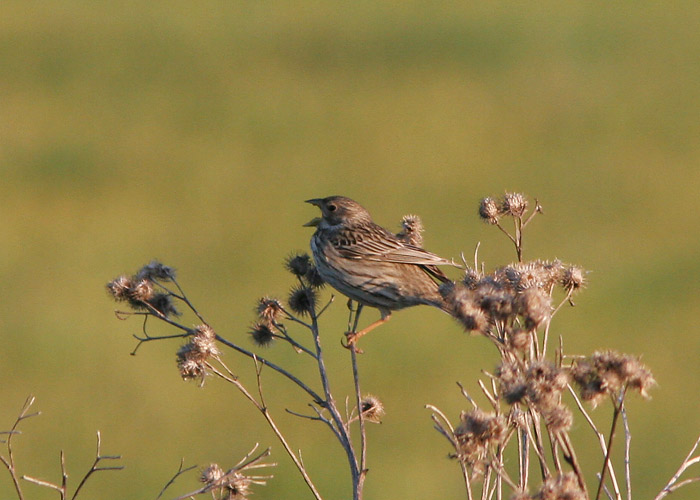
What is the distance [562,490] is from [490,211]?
8.72 ft

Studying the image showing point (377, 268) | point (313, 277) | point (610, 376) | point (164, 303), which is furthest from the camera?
point (377, 268)

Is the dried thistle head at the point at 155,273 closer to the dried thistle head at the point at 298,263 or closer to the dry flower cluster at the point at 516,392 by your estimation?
the dry flower cluster at the point at 516,392

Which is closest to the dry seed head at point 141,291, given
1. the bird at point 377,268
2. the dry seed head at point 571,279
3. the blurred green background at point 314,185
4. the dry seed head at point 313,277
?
the dry seed head at point 313,277

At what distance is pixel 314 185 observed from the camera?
68.8ft

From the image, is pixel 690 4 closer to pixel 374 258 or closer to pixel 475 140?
pixel 475 140

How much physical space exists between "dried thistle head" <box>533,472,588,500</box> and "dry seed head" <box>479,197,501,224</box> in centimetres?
257

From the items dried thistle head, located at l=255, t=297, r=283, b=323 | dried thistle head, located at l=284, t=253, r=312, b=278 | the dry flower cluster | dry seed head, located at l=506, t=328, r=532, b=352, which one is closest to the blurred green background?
dried thistle head, located at l=284, t=253, r=312, b=278

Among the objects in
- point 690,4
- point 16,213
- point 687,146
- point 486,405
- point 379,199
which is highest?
point 690,4

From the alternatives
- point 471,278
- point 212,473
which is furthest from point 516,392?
point 212,473

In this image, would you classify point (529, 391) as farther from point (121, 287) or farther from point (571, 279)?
point (121, 287)

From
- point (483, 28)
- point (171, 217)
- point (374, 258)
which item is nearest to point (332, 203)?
point (374, 258)

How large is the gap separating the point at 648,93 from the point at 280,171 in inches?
363

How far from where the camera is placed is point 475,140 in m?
24.5

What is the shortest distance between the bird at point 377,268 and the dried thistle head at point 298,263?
0.46m
